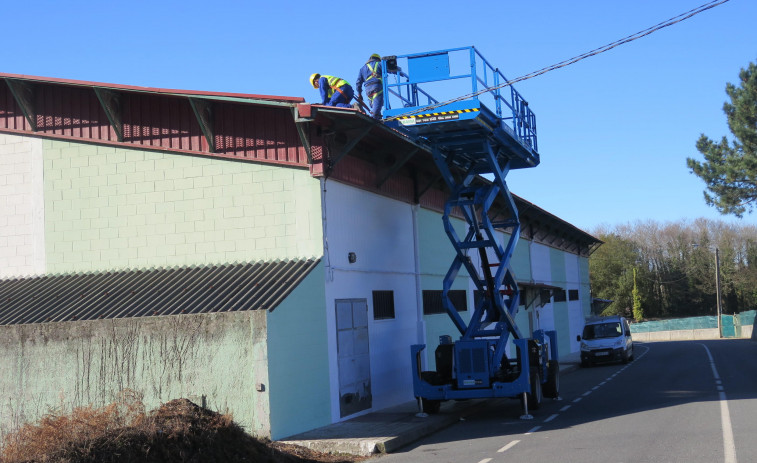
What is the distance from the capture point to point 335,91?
16625mm

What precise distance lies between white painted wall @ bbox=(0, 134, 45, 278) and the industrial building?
1.4 inches

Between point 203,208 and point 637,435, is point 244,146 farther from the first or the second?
point 637,435

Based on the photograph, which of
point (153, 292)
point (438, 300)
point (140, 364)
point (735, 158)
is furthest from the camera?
point (735, 158)

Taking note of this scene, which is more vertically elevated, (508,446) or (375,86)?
(375,86)

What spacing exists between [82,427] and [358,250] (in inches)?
346

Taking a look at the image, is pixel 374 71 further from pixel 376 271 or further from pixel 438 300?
pixel 438 300

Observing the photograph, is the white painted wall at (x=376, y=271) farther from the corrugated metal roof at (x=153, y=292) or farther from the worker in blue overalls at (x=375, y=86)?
the worker in blue overalls at (x=375, y=86)

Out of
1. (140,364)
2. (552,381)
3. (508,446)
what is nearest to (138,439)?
(140,364)

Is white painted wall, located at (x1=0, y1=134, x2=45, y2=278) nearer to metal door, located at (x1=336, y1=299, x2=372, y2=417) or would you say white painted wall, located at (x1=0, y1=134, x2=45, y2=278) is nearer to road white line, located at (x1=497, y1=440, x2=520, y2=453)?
metal door, located at (x1=336, y1=299, x2=372, y2=417)

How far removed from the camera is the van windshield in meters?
32.5

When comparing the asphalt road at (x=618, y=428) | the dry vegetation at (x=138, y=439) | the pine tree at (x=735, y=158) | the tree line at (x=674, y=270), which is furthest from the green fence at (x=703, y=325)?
the dry vegetation at (x=138, y=439)

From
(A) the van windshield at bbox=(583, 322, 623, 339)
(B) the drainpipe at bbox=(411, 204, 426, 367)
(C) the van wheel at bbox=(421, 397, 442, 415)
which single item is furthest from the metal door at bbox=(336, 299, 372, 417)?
(A) the van windshield at bbox=(583, 322, 623, 339)

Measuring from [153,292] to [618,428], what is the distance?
906 cm

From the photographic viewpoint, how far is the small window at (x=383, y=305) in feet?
58.7
